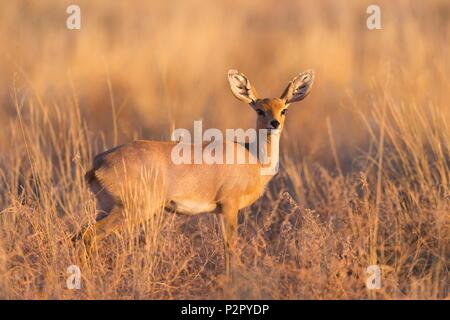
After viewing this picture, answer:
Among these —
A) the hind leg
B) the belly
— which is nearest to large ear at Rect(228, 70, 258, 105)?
the belly

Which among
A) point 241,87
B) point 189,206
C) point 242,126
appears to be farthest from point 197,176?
point 242,126

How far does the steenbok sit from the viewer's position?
6453 millimetres

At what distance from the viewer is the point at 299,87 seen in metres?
7.76

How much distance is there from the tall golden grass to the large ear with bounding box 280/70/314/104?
2.14 feet

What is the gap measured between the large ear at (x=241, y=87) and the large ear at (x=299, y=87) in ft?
1.00

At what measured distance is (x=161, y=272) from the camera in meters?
6.30

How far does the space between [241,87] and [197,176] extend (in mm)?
1287

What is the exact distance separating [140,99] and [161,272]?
5.95 meters

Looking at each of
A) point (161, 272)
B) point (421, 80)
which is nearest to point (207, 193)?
point (161, 272)

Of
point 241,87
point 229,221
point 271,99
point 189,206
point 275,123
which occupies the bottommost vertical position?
point 229,221

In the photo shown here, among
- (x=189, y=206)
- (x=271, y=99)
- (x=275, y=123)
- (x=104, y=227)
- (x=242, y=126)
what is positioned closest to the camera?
(x=104, y=227)

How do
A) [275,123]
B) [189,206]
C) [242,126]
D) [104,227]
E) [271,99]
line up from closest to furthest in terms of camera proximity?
[104,227]
[189,206]
[275,123]
[271,99]
[242,126]

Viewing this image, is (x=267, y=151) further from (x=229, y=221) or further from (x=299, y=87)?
(x=229, y=221)
